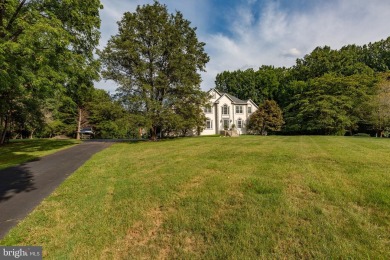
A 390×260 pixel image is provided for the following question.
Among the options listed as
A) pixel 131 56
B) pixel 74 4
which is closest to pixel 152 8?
pixel 131 56

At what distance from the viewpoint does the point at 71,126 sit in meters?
38.1

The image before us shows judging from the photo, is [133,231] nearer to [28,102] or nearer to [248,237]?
[248,237]

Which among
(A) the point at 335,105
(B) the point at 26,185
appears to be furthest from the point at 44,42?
(A) the point at 335,105

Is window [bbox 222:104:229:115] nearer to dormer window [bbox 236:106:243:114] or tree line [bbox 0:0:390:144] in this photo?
dormer window [bbox 236:106:243:114]

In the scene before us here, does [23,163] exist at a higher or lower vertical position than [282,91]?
lower

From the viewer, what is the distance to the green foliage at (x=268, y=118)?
38.8m

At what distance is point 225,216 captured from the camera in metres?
4.62

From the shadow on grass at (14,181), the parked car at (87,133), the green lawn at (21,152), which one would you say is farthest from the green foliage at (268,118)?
the shadow on grass at (14,181)

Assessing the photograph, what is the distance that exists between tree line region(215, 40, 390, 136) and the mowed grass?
28.5 metres

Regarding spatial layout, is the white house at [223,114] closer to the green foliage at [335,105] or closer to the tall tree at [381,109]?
the green foliage at [335,105]

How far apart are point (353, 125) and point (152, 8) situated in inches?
1301

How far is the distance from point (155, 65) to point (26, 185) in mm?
16928

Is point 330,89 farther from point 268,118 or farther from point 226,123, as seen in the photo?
point 226,123

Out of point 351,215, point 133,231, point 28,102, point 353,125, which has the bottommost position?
point 133,231
